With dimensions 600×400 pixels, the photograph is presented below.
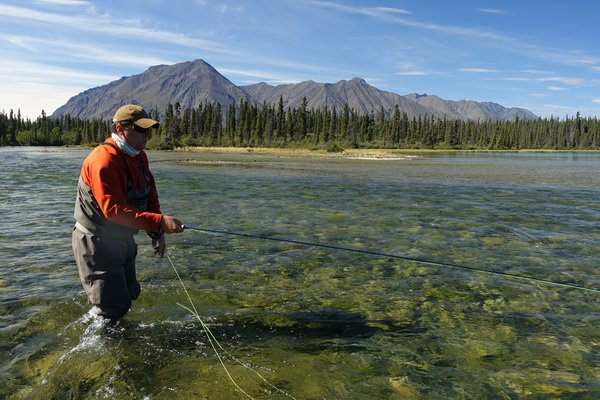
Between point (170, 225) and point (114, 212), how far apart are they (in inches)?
24.6

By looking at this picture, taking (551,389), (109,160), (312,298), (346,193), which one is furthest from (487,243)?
(346,193)

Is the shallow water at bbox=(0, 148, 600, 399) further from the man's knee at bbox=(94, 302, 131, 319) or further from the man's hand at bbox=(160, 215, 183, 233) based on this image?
the man's hand at bbox=(160, 215, 183, 233)

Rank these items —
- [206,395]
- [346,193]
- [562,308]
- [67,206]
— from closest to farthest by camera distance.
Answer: [206,395] → [562,308] → [67,206] → [346,193]

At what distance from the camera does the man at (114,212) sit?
4.90 metres

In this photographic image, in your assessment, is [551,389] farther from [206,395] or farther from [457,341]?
[206,395]

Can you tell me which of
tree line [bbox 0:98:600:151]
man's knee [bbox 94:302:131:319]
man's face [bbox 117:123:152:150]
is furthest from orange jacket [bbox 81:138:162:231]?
tree line [bbox 0:98:600:151]

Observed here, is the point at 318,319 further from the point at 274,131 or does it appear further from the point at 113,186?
the point at 274,131

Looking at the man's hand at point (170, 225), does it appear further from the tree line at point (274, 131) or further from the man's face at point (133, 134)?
the tree line at point (274, 131)

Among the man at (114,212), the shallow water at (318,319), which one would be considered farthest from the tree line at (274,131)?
the man at (114,212)

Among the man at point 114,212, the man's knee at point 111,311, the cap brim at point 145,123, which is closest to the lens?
the man at point 114,212

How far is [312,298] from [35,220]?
1142cm

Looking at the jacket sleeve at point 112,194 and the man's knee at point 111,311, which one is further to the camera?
the man's knee at point 111,311

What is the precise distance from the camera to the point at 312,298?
755 cm

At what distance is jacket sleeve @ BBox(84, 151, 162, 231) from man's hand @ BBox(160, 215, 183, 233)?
0.19 feet
